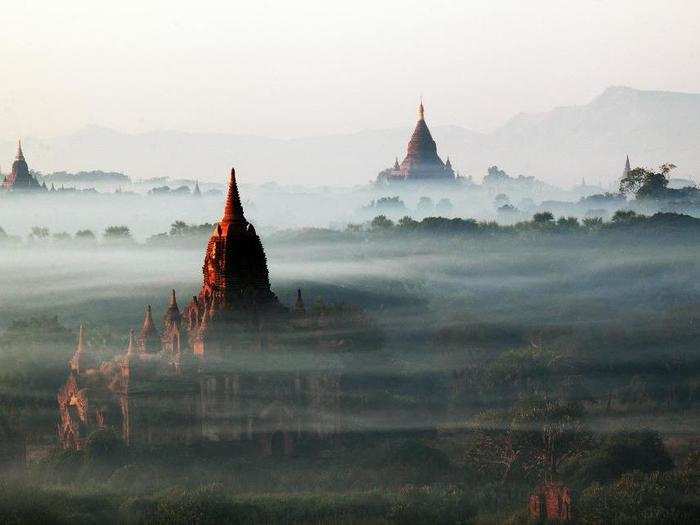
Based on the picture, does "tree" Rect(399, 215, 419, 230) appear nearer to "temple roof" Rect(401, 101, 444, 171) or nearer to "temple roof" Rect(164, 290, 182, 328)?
"temple roof" Rect(401, 101, 444, 171)

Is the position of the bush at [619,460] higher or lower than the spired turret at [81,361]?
lower

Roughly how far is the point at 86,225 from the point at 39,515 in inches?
5368

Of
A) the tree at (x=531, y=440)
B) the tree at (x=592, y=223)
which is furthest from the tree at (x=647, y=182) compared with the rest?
the tree at (x=531, y=440)

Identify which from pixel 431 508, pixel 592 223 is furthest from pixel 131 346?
pixel 592 223

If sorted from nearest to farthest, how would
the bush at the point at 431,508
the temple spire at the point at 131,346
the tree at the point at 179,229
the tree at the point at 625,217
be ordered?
the bush at the point at 431,508
the temple spire at the point at 131,346
the tree at the point at 179,229
the tree at the point at 625,217

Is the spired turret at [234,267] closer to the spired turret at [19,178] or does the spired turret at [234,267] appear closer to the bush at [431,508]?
the bush at [431,508]

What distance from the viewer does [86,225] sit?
655 feet

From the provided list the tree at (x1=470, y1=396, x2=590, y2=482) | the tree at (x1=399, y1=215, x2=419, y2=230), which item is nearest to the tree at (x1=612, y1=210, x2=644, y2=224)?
the tree at (x1=399, y1=215, x2=419, y2=230)

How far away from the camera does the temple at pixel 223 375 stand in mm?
72375

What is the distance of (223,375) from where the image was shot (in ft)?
241

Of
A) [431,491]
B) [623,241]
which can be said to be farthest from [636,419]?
[623,241]

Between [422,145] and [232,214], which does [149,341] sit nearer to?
[232,214]

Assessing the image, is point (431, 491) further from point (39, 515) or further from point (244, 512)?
point (39, 515)

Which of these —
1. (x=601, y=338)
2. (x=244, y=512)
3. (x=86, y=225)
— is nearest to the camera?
(x=244, y=512)
